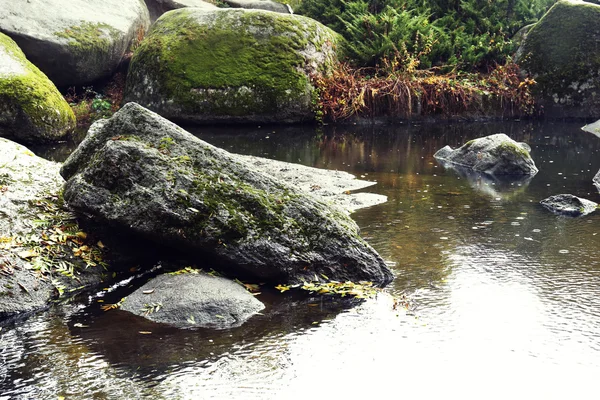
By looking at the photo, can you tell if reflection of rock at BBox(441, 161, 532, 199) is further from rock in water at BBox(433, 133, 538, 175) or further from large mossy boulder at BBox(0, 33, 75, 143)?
large mossy boulder at BBox(0, 33, 75, 143)

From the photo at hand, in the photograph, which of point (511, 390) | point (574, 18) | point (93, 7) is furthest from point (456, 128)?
point (511, 390)

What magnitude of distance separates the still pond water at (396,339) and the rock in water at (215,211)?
13.7 inches

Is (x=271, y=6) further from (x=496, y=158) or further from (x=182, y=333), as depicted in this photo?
(x=182, y=333)

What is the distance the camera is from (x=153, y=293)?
528 centimetres

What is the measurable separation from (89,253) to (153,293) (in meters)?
1.01

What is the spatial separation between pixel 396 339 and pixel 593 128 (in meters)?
13.0

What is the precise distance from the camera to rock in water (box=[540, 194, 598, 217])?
811 centimetres

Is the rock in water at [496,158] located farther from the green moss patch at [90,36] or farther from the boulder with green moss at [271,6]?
the boulder with green moss at [271,6]

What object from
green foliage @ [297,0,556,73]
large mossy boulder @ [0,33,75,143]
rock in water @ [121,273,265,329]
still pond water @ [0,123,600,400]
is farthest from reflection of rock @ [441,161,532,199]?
large mossy boulder @ [0,33,75,143]

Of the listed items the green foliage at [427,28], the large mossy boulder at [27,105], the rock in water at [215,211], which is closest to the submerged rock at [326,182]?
the rock in water at [215,211]

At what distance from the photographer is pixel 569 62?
17.4m

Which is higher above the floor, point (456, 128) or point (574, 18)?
point (574, 18)

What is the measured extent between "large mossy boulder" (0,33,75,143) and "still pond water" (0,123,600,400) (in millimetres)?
7878

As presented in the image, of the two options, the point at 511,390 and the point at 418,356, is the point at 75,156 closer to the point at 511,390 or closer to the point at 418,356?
the point at 418,356
